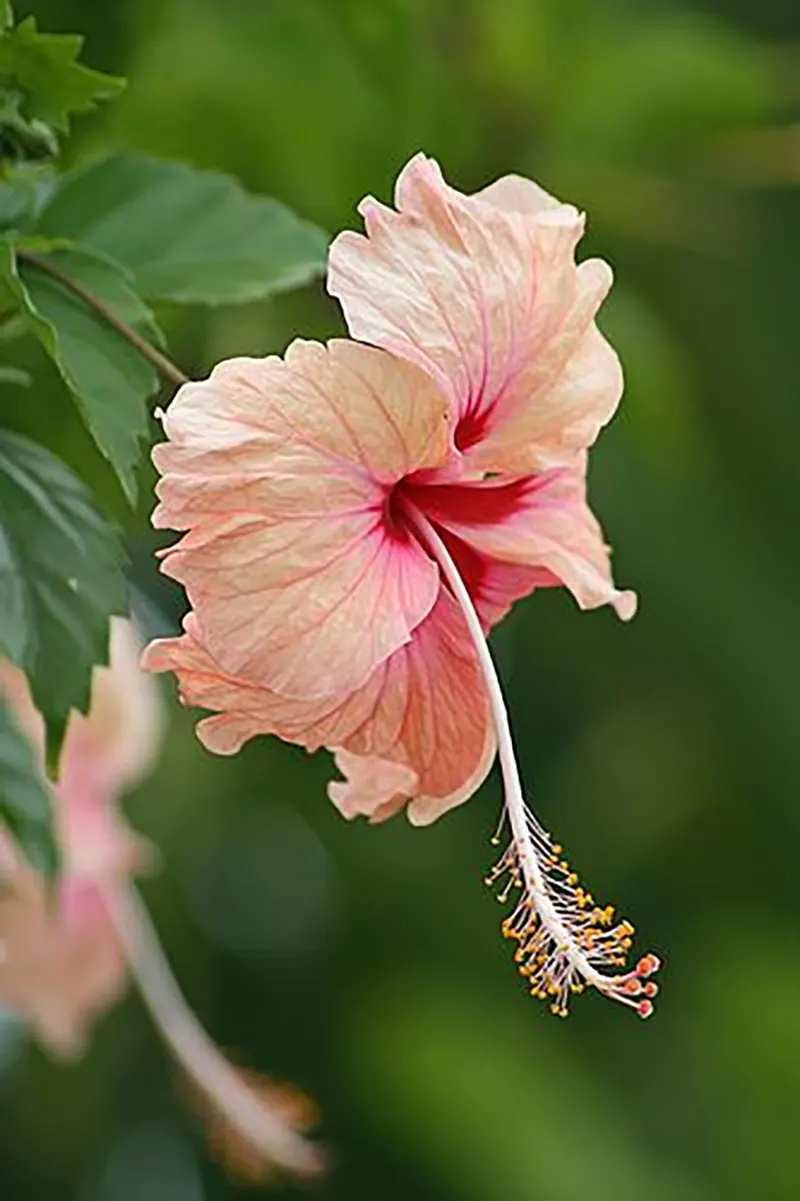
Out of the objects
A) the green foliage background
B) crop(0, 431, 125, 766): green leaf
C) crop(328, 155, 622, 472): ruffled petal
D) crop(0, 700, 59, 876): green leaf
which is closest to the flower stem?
crop(0, 700, 59, 876): green leaf

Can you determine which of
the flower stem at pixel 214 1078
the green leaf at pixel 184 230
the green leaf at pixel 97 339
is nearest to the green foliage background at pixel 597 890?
the flower stem at pixel 214 1078

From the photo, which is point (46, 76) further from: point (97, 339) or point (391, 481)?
point (391, 481)

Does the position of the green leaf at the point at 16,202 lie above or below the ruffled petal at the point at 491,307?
below

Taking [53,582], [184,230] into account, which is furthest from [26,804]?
[184,230]

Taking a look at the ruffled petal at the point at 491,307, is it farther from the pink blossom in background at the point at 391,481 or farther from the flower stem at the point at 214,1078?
the flower stem at the point at 214,1078

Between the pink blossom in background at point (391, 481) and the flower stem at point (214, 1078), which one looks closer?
the pink blossom in background at point (391, 481)

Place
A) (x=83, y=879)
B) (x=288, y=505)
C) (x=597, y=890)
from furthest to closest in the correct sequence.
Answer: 1. (x=597, y=890)
2. (x=83, y=879)
3. (x=288, y=505)

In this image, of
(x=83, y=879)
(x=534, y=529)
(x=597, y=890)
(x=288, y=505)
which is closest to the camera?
(x=288, y=505)
